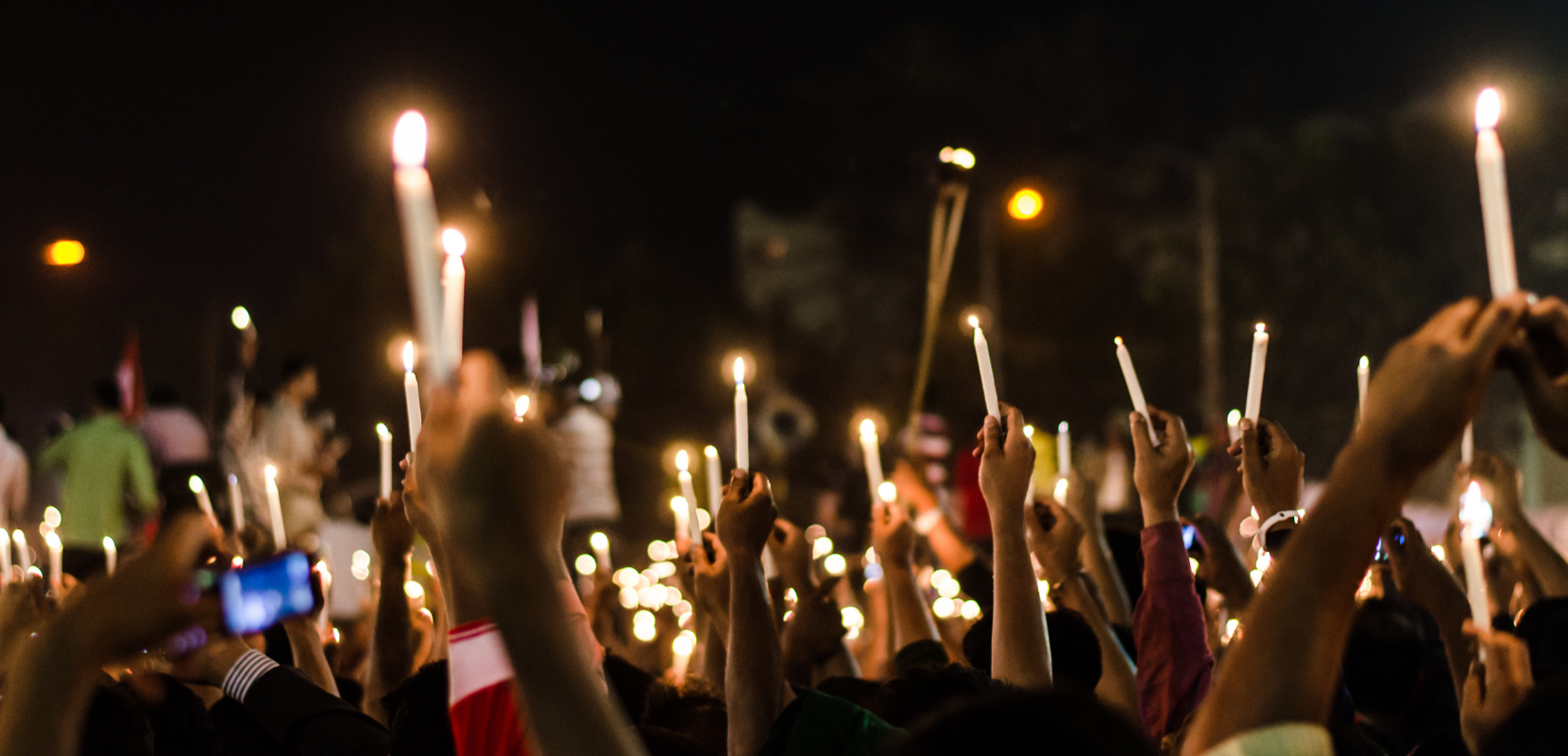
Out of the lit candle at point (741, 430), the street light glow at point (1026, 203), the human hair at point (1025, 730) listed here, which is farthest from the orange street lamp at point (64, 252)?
the human hair at point (1025, 730)

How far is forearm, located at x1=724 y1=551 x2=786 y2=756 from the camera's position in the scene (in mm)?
2664

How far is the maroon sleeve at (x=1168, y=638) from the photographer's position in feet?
9.86

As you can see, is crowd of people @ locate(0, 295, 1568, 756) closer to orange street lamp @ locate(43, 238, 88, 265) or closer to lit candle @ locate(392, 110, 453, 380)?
lit candle @ locate(392, 110, 453, 380)

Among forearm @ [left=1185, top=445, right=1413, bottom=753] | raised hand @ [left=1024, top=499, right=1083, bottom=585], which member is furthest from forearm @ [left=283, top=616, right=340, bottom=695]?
forearm @ [left=1185, top=445, right=1413, bottom=753]

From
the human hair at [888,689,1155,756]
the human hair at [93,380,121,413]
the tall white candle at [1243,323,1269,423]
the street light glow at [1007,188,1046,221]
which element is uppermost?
the street light glow at [1007,188,1046,221]

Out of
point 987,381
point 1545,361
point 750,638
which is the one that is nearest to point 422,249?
point 1545,361

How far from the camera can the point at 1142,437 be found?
10.4 ft

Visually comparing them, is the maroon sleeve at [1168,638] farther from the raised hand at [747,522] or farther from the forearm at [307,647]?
the forearm at [307,647]

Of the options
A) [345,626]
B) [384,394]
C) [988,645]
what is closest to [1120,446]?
[345,626]

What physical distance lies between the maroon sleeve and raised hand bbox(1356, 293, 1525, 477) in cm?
165

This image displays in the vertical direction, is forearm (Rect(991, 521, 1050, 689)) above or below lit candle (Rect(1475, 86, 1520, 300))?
below

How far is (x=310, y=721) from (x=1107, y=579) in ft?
8.49

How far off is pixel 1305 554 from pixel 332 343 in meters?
36.7

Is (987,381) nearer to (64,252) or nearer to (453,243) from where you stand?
(453,243)
